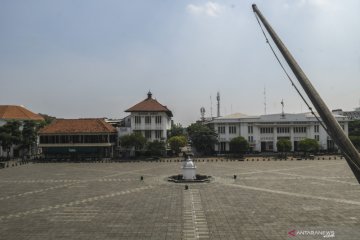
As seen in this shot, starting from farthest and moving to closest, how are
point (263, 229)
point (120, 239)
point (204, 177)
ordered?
point (204, 177) < point (263, 229) < point (120, 239)

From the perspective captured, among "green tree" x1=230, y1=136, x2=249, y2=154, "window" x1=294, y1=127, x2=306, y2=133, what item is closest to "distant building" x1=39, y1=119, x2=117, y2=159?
"green tree" x1=230, y1=136, x2=249, y2=154

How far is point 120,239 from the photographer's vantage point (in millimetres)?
15477

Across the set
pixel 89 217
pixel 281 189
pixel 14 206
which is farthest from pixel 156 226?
pixel 281 189

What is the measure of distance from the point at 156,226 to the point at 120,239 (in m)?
2.45

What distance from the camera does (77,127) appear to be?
216 feet

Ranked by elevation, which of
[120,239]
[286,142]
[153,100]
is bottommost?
[120,239]

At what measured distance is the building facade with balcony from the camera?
72438mm

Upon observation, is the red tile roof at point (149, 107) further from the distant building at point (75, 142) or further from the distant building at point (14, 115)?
the distant building at point (14, 115)

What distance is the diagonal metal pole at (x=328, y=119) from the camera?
7707 millimetres

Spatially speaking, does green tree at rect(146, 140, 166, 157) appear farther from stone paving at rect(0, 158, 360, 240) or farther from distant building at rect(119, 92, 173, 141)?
stone paving at rect(0, 158, 360, 240)

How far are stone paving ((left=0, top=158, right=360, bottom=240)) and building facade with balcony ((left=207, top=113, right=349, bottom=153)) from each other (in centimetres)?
3916

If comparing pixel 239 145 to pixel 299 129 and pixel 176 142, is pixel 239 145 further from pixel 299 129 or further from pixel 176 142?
pixel 299 129

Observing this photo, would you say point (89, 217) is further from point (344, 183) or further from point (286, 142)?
point (286, 142)

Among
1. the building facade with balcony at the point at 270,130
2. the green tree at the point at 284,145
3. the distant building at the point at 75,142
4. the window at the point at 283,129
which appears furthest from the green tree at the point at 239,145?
the distant building at the point at 75,142
